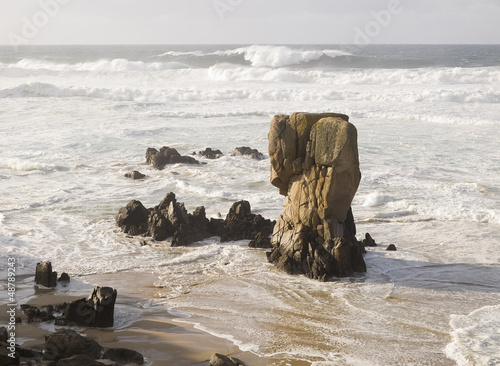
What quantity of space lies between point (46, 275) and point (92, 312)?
6.98 feet

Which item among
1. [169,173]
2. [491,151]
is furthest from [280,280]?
[491,151]

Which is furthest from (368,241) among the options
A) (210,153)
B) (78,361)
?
(210,153)

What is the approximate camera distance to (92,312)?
816cm

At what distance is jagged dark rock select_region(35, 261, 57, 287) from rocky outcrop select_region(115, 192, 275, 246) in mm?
3084

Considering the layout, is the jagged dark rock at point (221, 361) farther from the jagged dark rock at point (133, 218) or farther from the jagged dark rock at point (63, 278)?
the jagged dark rock at point (133, 218)

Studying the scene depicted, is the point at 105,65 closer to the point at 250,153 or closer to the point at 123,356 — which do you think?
the point at 250,153

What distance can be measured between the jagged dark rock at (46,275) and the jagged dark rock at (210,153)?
11.7 metres

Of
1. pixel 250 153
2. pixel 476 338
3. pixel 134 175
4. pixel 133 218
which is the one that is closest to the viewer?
pixel 476 338

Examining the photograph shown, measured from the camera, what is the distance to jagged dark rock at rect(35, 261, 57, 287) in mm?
9906

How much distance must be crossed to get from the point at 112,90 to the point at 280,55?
25588 millimetres

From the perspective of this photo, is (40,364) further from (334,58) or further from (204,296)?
(334,58)

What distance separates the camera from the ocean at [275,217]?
834cm

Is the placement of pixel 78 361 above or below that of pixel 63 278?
above

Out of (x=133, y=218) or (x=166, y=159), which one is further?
(x=166, y=159)
